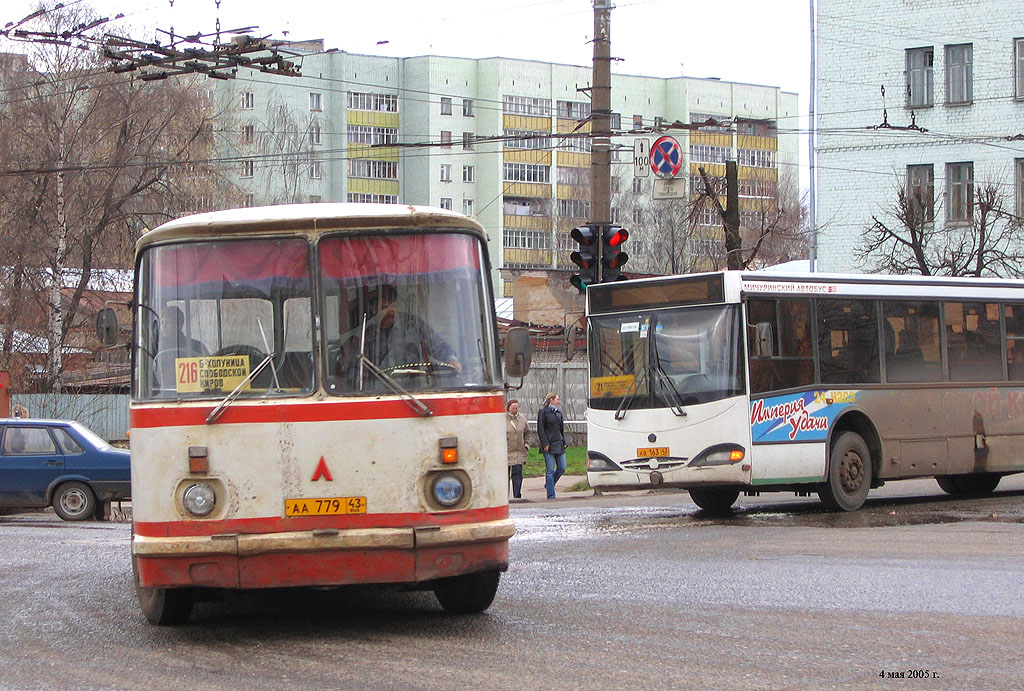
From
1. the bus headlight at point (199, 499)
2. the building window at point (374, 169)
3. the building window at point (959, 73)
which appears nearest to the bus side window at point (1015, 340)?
the bus headlight at point (199, 499)

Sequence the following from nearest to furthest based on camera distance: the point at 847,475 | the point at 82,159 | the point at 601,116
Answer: the point at 847,475, the point at 601,116, the point at 82,159

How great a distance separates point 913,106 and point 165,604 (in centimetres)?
3853

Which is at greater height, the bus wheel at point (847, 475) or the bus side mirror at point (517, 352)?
the bus side mirror at point (517, 352)

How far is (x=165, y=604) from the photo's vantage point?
8.77 metres

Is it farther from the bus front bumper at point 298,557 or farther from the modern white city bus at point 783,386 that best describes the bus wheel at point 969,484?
the bus front bumper at point 298,557

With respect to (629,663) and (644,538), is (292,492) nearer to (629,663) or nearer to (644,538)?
(629,663)

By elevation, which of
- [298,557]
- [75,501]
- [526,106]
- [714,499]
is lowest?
[75,501]

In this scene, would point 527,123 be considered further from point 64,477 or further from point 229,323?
point 229,323

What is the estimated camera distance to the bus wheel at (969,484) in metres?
19.4

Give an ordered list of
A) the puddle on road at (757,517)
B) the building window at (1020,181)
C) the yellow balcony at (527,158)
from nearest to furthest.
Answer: the puddle on road at (757,517) < the building window at (1020,181) < the yellow balcony at (527,158)

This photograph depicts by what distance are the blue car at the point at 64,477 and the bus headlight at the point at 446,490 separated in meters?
14.1

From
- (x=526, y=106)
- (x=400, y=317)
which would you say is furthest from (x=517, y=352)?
(x=526, y=106)

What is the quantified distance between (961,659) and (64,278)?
33.9 metres

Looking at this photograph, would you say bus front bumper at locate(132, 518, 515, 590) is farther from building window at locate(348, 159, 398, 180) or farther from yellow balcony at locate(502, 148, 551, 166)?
yellow balcony at locate(502, 148, 551, 166)
